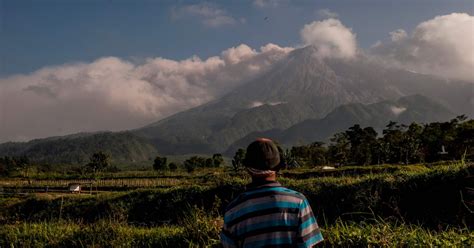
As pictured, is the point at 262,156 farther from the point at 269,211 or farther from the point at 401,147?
the point at 401,147

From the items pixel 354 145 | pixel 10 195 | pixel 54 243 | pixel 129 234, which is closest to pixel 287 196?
pixel 129 234

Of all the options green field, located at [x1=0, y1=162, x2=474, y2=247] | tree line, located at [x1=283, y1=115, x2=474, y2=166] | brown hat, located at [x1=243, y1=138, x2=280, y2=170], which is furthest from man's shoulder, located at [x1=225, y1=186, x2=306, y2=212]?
tree line, located at [x1=283, y1=115, x2=474, y2=166]

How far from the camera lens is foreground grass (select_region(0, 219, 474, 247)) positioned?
548 centimetres

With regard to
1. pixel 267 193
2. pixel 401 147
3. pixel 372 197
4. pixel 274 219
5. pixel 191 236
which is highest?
pixel 401 147

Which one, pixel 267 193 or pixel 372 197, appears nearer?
pixel 267 193

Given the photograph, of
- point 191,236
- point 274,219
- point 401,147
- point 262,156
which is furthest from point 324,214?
point 401,147

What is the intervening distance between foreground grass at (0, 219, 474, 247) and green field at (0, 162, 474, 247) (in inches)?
0.6

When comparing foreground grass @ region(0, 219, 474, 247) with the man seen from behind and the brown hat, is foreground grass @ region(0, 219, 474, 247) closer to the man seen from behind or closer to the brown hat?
the man seen from behind

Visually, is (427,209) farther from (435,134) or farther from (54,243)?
(435,134)

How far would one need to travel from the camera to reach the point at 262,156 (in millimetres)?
3482

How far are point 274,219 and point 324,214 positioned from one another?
41.7ft

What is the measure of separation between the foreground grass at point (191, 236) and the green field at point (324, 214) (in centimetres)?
1

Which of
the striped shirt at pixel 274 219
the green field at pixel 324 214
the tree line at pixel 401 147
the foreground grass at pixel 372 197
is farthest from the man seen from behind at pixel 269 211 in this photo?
the tree line at pixel 401 147

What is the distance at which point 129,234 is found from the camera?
7.86m
